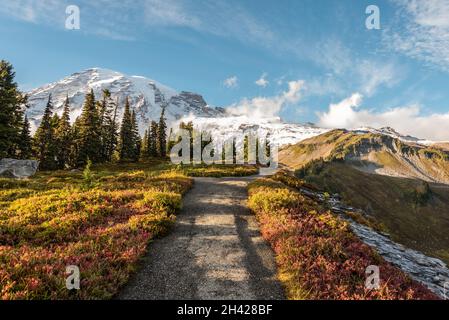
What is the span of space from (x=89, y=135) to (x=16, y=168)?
83.7 ft

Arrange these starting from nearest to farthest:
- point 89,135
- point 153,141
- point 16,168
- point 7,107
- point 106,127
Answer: point 16,168
point 7,107
point 89,135
point 106,127
point 153,141

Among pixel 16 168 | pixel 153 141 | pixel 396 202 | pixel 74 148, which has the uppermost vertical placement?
pixel 153 141

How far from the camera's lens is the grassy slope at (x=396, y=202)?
94675mm

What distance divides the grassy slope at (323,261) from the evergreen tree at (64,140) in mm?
65551

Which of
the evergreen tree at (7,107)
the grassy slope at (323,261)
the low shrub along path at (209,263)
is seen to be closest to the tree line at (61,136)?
the evergreen tree at (7,107)

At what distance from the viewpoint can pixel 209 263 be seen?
10977 millimetres

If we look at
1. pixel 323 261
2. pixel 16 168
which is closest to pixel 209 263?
pixel 323 261

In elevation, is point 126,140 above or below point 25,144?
above

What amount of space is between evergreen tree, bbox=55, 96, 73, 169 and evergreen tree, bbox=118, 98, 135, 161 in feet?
41.2

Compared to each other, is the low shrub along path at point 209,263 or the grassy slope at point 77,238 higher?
the grassy slope at point 77,238

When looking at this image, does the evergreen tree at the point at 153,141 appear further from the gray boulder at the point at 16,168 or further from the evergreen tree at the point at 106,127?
the gray boulder at the point at 16,168

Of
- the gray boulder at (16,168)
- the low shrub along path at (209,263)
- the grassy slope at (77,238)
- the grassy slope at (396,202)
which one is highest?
the gray boulder at (16,168)

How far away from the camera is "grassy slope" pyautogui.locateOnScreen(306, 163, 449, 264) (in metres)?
94.7

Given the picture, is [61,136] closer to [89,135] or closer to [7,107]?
[89,135]
